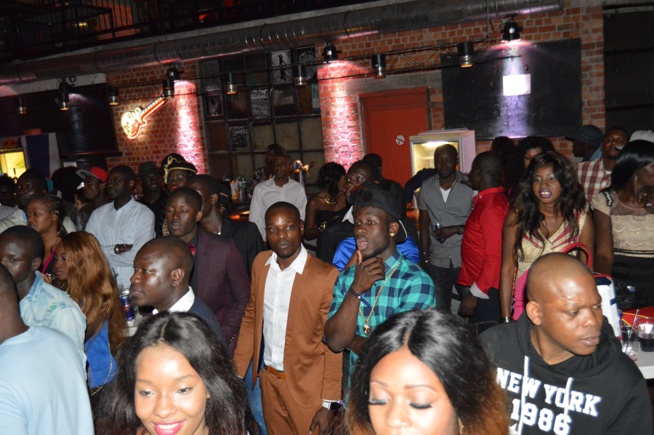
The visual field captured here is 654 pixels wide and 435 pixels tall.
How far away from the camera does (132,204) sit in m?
5.23

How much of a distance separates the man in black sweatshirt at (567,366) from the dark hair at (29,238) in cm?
265

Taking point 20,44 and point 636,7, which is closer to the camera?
point 636,7

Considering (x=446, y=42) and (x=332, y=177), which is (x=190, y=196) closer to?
(x=332, y=177)

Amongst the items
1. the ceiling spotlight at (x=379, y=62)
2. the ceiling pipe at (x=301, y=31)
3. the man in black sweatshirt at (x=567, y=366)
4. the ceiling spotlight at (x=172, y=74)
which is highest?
the ceiling pipe at (x=301, y=31)

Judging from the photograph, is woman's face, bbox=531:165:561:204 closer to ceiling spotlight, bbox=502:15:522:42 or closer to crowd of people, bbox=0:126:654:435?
crowd of people, bbox=0:126:654:435

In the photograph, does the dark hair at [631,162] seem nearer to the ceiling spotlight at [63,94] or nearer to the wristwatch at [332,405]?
the wristwatch at [332,405]

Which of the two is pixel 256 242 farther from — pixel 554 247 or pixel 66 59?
pixel 66 59

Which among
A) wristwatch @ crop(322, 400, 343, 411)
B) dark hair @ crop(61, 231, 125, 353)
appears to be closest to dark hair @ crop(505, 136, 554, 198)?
wristwatch @ crop(322, 400, 343, 411)

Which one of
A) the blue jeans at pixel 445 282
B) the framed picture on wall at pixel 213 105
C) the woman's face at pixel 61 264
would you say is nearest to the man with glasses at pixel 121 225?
the woman's face at pixel 61 264

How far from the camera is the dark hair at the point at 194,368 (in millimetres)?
2020

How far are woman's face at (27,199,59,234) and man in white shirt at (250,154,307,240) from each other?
2379 millimetres

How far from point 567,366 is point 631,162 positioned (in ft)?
7.68

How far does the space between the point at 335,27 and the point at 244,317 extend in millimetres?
5801

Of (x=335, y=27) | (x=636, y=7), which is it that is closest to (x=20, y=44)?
(x=335, y=27)
